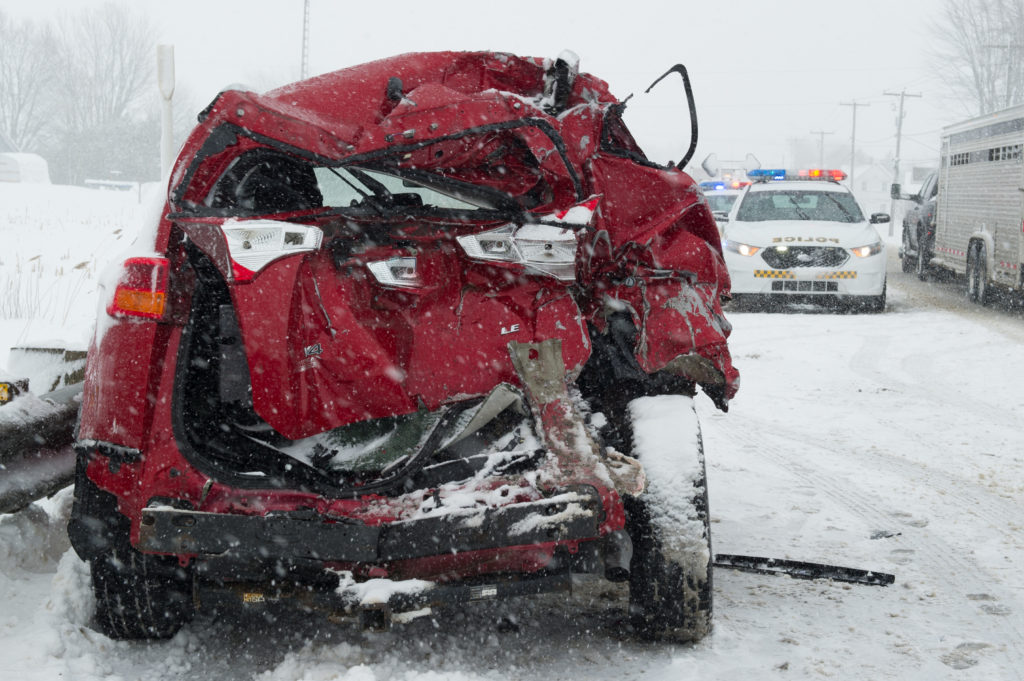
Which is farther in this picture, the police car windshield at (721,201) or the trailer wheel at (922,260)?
the police car windshield at (721,201)

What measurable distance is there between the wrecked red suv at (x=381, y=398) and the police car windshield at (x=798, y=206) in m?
10.7

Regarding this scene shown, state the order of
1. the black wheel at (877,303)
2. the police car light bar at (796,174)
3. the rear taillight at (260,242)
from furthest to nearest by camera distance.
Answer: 1. the police car light bar at (796,174)
2. the black wheel at (877,303)
3. the rear taillight at (260,242)

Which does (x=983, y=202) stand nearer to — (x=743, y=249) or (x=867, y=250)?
(x=867, y=250)

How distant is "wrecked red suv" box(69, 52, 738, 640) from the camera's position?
2936 mm

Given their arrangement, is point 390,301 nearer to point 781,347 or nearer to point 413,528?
point 413,528

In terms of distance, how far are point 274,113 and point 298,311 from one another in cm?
61

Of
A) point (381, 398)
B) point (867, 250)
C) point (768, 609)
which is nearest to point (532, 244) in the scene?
point (381, 398)

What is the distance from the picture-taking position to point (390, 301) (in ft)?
11.1

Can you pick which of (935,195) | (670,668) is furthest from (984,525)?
(935,195)

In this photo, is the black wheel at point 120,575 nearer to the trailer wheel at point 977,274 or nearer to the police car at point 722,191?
the trailer wheel at point 977,274

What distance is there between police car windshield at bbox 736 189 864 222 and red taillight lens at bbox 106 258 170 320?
11571 millimetres

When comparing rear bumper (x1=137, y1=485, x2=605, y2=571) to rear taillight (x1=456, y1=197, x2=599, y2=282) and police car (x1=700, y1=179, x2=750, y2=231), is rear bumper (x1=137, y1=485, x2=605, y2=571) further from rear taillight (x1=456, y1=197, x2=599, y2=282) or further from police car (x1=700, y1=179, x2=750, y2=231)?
police car (x1=700, y1=179, x2=750, y2=231)

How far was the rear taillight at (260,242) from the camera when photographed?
3043 mm

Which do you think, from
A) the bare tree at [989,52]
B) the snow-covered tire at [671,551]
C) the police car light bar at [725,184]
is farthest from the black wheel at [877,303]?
the bare tree at [989,52]
